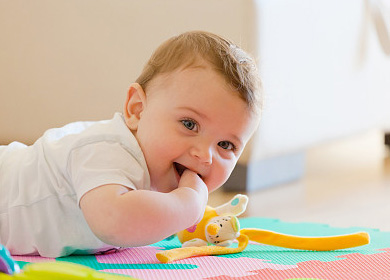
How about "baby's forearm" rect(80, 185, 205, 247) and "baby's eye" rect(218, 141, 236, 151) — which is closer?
"baby's forearm" rect(80, 185, 205, 247)

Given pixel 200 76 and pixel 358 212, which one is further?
pixel 358 212

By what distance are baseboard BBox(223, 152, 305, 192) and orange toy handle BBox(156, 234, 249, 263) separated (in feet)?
2.27

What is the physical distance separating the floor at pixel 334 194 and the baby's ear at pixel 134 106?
64cm

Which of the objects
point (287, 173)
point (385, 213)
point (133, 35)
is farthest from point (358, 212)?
point (133, 35)

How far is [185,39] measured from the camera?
919 millimetres

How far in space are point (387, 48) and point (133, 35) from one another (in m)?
0.85

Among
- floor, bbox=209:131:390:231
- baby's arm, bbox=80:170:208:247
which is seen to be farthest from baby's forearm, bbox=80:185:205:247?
floor, bbox=209:131:390:231

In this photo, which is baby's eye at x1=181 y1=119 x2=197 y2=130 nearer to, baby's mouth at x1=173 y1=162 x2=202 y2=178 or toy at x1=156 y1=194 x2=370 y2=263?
baby's mouth at x1=173 y1=162 x2=202 y2=178

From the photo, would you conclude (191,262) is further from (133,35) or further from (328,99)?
(328,99)

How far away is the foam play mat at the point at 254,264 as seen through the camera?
816mm

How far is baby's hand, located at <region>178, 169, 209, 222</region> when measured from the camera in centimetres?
84

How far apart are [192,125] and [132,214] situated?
16 centimetres

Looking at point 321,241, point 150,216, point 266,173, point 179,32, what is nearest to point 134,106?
point 150,216

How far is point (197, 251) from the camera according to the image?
916 millimetres
